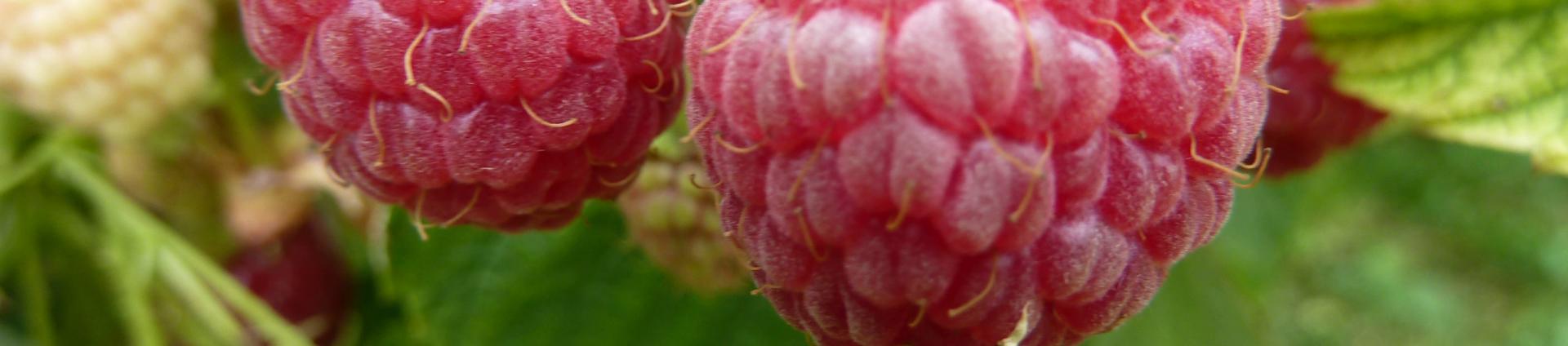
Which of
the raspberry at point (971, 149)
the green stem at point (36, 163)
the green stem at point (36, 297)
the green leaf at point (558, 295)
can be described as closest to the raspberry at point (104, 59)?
the green stem at point (36, 163)

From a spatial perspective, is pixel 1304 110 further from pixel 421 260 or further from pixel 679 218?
pixel 421 260

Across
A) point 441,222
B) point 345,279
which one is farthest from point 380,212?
point 441,222

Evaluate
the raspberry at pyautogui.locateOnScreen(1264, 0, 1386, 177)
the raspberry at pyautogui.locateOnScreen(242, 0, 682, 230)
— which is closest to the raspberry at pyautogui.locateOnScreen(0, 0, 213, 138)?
the raspberry at pyautogui.locateOnScreen(242, 0, 682, 230)

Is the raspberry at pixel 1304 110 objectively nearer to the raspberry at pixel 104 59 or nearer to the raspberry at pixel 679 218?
the raspberry at pixel 679 218

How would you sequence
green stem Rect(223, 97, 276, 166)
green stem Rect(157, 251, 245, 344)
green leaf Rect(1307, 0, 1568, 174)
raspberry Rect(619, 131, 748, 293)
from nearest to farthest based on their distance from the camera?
green leaf Rect(1307, 0, 1568, 174) → raspberry Rect(619, 131, 748, 293) → green stem Rect(157, 251, 245, 344) → green stem Rect(223, 97, 276, 166)

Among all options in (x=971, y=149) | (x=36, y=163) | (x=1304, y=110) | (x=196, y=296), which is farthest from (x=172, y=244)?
(x=1304, y=110)

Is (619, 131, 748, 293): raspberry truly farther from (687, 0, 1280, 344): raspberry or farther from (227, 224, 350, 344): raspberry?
(227, 224, 350, 344): raspberry
